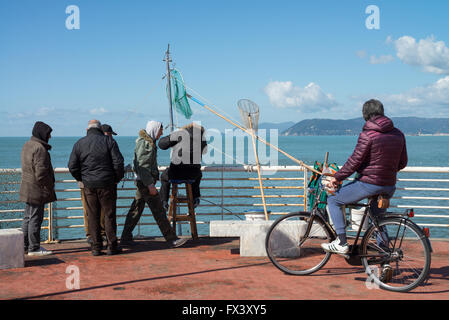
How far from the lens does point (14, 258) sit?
238 inches

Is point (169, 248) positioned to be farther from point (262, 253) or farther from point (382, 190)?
point (382, 190)

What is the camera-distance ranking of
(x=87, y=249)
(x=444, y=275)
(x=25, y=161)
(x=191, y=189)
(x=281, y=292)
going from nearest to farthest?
(x=281, y=292) < (x=444, y=275) < (x=25, y=161) < (x=87, y=249) < (x=191, y=189)

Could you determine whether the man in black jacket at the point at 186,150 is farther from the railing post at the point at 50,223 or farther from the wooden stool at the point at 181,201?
the railing post at the point at 50,223

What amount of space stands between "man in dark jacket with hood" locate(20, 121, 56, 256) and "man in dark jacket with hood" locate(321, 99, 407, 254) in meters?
3.80

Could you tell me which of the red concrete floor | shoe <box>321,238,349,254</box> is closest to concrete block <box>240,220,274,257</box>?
the red concrete floor

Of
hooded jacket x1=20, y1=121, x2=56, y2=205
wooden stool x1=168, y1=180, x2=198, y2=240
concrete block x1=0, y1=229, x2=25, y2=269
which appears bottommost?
A: concrete block x1=0, y1=229, x2=25, y2=269

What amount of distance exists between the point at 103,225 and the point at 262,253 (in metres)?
2.52

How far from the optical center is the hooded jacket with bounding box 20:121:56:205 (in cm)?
658

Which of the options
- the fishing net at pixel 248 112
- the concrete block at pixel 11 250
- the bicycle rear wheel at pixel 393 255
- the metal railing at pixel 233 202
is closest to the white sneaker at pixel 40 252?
the metal railing at pixel 233 202

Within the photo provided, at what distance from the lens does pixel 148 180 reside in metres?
7.01

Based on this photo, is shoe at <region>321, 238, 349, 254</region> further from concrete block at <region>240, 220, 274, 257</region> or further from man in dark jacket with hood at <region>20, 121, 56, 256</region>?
man in dark jacket with hood at <region>20, 121, 56, 256</region>

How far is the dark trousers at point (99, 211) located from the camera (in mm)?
6730
